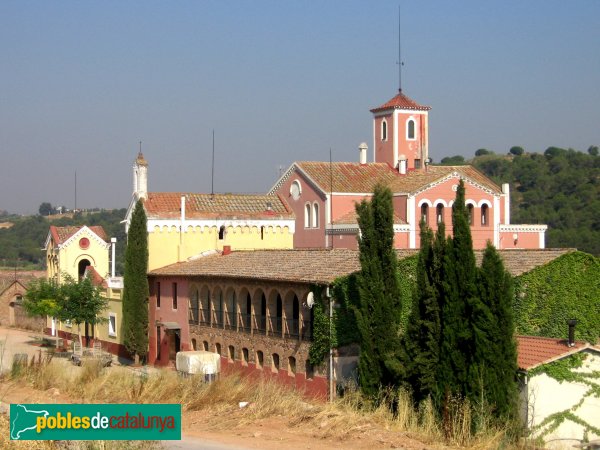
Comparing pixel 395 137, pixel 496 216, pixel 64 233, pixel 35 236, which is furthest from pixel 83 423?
pixel 35 236

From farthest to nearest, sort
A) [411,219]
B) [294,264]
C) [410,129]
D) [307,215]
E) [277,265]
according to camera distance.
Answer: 1. [410,129]
2. [307,215]
3. [411,219]
4. [277,265]
5. [294,264]

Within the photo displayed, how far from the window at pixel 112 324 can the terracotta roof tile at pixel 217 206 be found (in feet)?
18.2

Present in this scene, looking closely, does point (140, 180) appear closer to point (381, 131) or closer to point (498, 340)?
point (381, 131)

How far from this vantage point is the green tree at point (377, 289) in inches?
1038

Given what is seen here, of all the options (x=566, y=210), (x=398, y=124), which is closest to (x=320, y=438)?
(x=398, y=124)

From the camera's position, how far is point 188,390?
21.5 metres

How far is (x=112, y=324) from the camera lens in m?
45.3

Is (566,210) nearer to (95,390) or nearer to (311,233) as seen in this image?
(311,233)

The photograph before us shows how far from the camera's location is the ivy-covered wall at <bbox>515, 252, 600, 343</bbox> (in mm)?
28266

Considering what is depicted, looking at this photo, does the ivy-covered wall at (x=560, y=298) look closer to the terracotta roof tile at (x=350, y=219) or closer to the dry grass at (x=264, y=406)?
the dry grass at (x=264, y=406)

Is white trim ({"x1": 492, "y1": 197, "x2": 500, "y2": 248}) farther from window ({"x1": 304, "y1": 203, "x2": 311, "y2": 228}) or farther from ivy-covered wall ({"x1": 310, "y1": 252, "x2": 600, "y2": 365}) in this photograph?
ivy-covered wall ({"x1": 310, "y1": 252, "x2": 600, "y2": 365})

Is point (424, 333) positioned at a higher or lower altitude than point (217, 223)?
lower

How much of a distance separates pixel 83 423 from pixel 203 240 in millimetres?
29043

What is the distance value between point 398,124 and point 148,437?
130 ft
